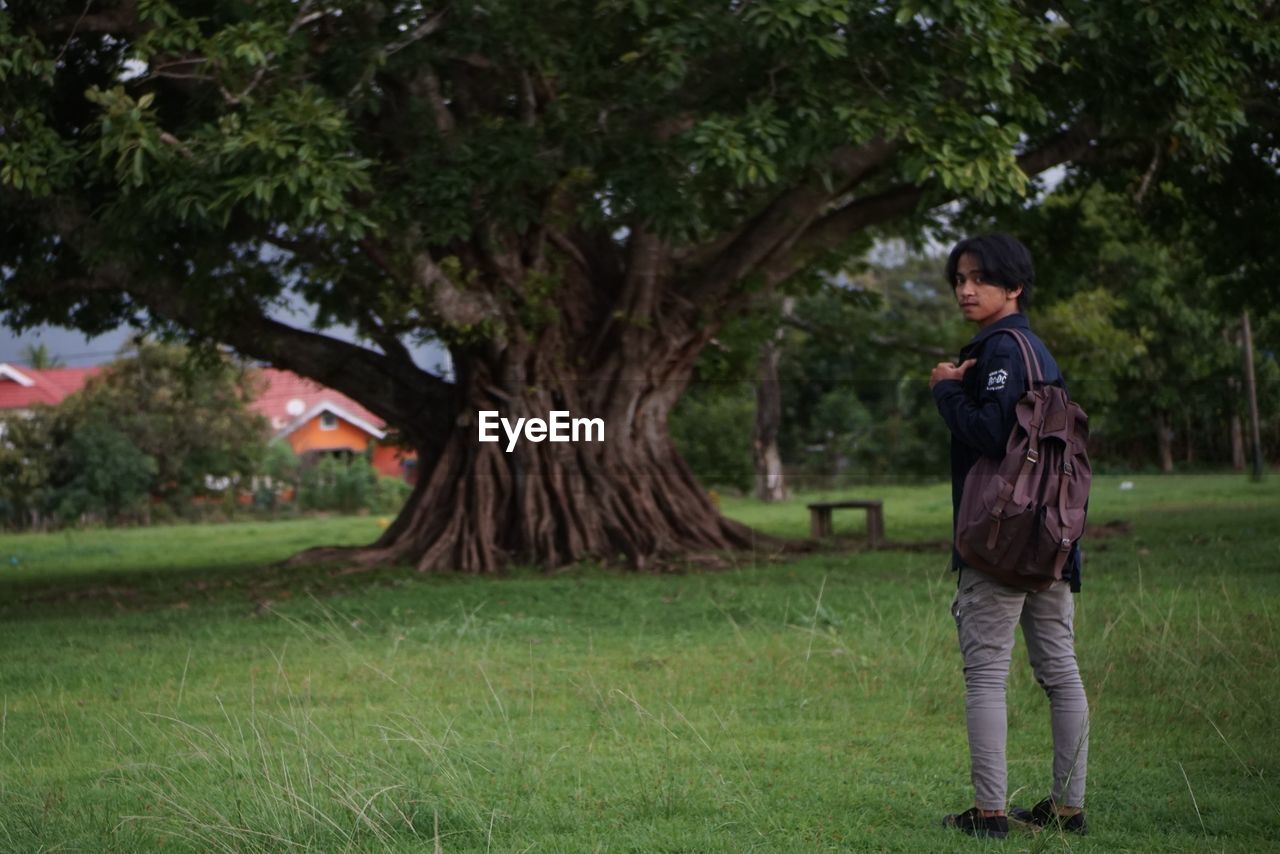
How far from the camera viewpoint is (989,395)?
5.25 m

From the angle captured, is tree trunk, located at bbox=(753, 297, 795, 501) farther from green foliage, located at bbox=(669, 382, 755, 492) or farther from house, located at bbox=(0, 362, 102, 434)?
house, located at bbox=(0, 362, 102, 434)

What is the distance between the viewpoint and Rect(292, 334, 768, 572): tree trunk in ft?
57.1

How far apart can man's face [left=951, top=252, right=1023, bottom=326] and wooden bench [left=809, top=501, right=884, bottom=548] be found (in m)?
13.7

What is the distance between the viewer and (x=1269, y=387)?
934 inches

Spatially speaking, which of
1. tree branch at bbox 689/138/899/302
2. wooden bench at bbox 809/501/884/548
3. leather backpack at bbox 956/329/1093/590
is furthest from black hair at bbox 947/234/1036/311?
wooden bench at bbox 809/501/884/548

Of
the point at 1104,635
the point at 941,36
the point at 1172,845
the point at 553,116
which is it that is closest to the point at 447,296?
the point at 553,116

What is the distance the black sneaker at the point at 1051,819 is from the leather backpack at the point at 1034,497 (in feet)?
2.88

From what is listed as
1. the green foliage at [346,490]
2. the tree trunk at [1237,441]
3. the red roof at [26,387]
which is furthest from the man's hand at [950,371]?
the red roof at [26,387]

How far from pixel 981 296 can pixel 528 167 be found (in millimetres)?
9954

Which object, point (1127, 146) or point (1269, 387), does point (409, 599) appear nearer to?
point (1127, 146)

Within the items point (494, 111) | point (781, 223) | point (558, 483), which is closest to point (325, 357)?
point (558, 483)

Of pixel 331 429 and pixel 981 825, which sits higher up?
pixel 331 429

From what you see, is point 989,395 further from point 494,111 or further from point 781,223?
point 494,111

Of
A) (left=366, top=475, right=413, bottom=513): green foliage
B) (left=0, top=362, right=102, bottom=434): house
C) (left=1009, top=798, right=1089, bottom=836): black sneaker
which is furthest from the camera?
(left=0, top=362, right=102, bottom=434): house
